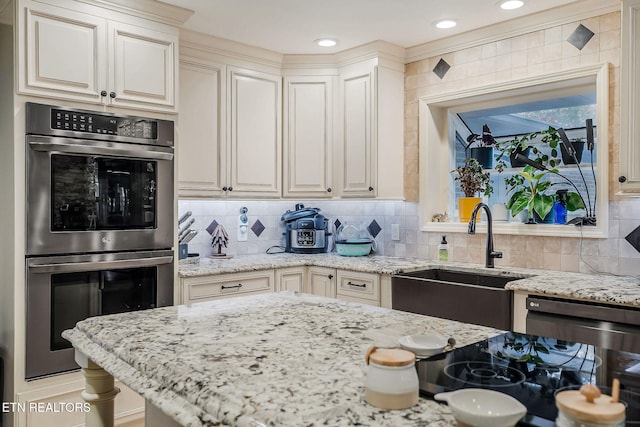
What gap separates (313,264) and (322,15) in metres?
1.67

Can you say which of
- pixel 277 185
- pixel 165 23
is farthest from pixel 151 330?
pixel 277 185

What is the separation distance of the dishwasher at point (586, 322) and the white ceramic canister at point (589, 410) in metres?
1.64

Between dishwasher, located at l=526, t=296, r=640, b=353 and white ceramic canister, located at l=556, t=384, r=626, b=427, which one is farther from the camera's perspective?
dishwasher, located at l=526, t=296, r=640, b=353

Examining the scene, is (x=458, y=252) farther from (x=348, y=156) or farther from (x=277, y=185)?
(x=277, y=185)

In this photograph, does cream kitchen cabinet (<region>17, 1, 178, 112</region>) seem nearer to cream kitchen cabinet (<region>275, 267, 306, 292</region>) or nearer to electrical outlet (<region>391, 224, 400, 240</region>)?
cream kitchen cabinet (<region>275, 267, 306, 292</region>)

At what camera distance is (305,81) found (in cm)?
390

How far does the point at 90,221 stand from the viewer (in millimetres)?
2699

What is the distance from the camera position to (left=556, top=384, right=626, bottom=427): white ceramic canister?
28.5 inches

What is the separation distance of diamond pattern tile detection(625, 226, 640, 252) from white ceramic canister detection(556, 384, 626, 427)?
234 cm

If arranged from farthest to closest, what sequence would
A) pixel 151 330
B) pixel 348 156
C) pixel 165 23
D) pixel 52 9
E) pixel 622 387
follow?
pixel 348 156 → pixel 165 23 → pixel 52 9 → pixel 151 330 → pixel 622 387

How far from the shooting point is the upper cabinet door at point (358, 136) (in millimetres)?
3664

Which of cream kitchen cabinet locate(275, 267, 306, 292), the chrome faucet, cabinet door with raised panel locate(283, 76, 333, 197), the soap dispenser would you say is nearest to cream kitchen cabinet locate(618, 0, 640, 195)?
the chrome faucet

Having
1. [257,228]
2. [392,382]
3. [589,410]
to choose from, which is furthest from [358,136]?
[589,410]

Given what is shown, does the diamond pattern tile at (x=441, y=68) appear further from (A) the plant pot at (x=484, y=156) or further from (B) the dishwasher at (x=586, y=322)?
(B) the dishwasher at (x=586, y=322)
